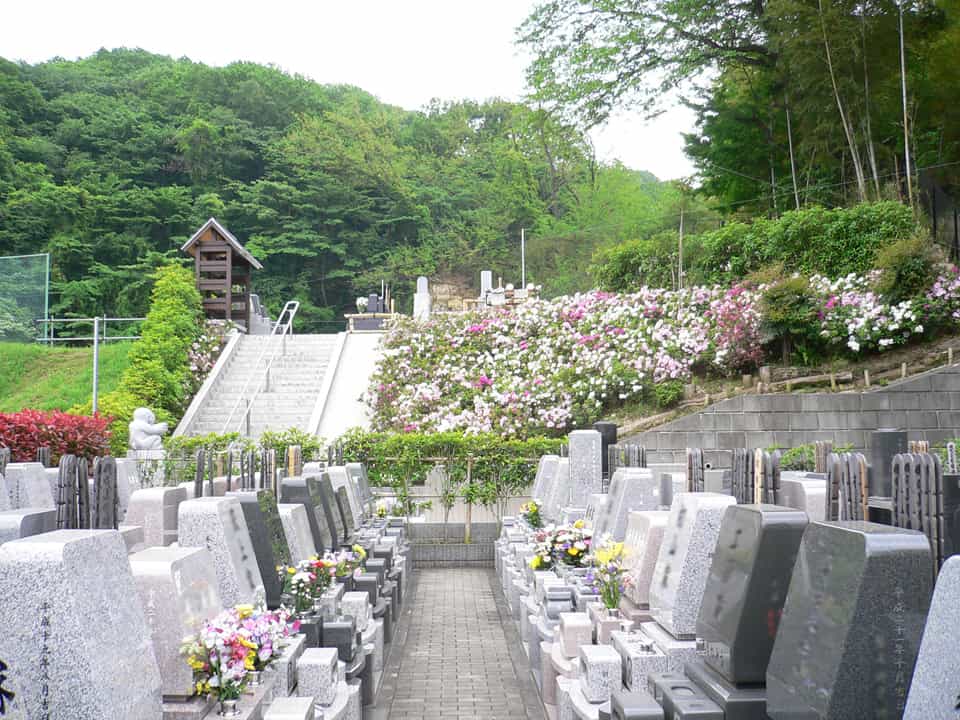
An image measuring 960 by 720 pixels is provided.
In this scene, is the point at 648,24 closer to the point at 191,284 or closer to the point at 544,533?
the point at 191,284

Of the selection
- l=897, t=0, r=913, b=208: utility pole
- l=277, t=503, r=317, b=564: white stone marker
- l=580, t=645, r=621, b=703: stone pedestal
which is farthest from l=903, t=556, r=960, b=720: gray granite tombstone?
l=897, t=0, r=913, b=208: utility pole

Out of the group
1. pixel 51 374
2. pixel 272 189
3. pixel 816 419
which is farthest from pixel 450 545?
pixel 272 189

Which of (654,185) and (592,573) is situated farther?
(654,185)

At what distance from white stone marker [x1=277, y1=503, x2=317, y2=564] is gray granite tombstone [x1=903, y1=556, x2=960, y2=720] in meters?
4.55

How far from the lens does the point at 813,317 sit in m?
17.4

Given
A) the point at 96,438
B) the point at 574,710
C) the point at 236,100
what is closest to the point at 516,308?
the point at 96,438

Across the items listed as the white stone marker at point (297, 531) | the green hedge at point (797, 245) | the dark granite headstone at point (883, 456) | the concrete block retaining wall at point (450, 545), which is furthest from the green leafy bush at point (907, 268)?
the white stone marker at point (297, 531)

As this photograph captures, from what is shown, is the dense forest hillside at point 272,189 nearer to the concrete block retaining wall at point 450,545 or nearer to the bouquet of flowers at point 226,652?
the concrete block retaining wall at point 450,545

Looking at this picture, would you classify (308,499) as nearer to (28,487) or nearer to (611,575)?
(611,575)

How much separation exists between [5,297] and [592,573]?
22.0 metres

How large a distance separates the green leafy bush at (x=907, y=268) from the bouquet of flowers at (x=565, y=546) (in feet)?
37.6

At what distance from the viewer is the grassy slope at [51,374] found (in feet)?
71.6

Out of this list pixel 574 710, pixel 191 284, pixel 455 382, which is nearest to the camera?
pixel 574 710

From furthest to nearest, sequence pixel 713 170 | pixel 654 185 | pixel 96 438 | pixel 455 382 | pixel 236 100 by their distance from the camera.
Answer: pixel 654 185
pixel 236 100
pixel 713 170
pixel 455 382
pixel 96 438
